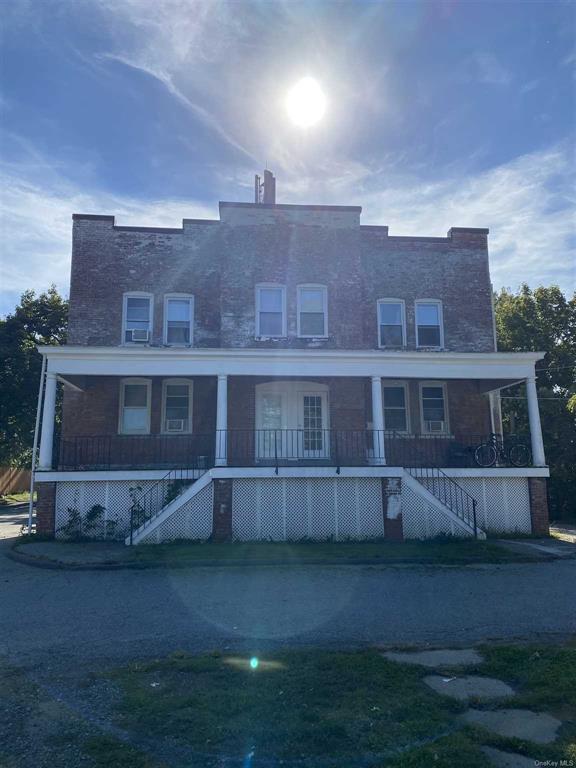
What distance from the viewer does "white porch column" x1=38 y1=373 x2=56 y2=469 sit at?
47.0 feet

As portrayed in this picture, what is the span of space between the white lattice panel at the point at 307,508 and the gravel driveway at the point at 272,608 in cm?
285

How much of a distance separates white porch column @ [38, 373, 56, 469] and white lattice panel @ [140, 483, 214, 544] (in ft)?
10.7

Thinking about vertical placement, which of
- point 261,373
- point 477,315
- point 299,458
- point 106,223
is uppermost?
point 106,223

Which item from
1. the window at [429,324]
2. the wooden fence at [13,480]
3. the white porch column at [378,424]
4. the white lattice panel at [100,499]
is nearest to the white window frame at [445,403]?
the window at [429,324]

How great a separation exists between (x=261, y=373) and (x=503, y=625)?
922cm

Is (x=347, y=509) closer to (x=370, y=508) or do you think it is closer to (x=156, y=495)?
(x=370, y=508)

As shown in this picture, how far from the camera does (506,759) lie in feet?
13.0

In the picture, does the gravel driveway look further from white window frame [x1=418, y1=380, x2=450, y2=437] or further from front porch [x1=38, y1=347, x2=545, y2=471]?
white window frame [x1=418, y1=380, x2=450, y2=437]

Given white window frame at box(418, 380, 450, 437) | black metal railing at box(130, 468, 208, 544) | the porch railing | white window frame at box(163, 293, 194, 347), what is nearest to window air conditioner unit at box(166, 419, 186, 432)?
the porch railing

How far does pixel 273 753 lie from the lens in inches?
160

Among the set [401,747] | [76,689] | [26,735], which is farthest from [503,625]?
[26,735]

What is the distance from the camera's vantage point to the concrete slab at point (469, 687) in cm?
505

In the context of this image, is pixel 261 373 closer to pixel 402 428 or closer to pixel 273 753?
pixel 402 428

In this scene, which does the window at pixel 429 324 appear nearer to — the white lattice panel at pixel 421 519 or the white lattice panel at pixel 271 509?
the white lattice panel at pixel 421 519
